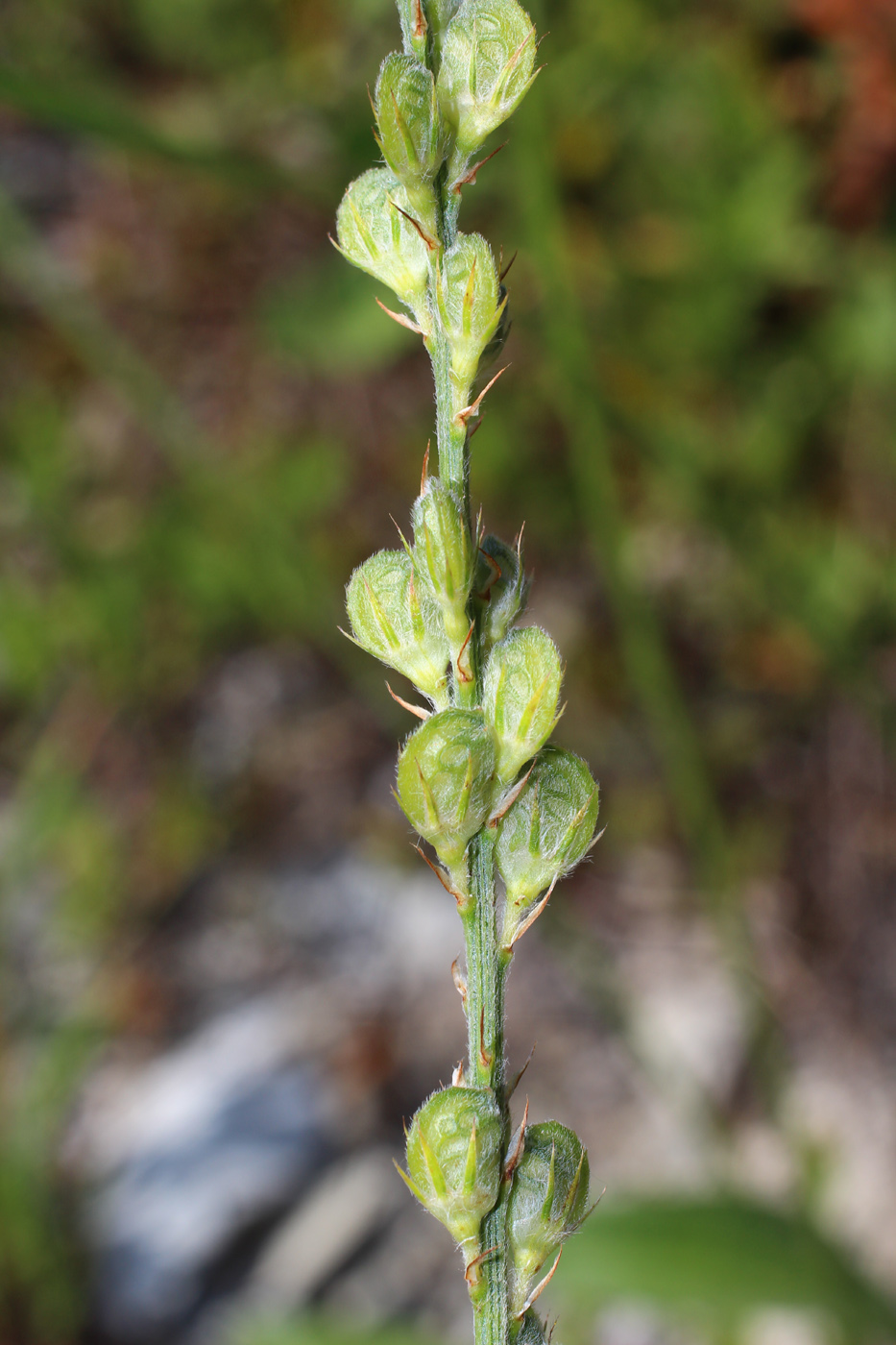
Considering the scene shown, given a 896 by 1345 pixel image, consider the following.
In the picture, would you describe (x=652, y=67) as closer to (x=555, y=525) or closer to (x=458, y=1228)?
(x=555, y=525)

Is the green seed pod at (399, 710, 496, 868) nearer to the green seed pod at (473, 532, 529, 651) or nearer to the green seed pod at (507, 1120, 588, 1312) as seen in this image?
the green seed pod at (473, 532, 529, 651)

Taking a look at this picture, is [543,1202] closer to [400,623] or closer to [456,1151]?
[456,1151]

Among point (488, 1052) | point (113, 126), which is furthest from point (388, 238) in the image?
point (113, 126)

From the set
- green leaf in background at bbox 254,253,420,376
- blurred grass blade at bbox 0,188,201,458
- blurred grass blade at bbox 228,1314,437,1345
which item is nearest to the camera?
blurred grass blade at bbox 228,1314,437,1345

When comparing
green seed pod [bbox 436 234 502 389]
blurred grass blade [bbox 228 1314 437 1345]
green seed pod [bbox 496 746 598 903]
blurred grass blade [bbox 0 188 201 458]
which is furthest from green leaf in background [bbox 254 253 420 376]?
blurred grass blade [bbox 228 1314 437 1345]

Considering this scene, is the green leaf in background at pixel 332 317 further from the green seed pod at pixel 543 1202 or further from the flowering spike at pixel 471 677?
the green seed pod at pixel 543 1202

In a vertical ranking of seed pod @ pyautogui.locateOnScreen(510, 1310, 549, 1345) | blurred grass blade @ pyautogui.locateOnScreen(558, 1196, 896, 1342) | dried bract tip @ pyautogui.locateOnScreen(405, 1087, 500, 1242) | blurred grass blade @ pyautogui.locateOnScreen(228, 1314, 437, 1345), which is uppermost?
dried bract tip @ pyautogui.locateOnScreen(405, 1087, 500, 1242)

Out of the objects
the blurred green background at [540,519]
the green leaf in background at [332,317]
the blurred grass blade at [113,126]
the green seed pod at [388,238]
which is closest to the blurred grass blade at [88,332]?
the blurred green background at [540,519]
